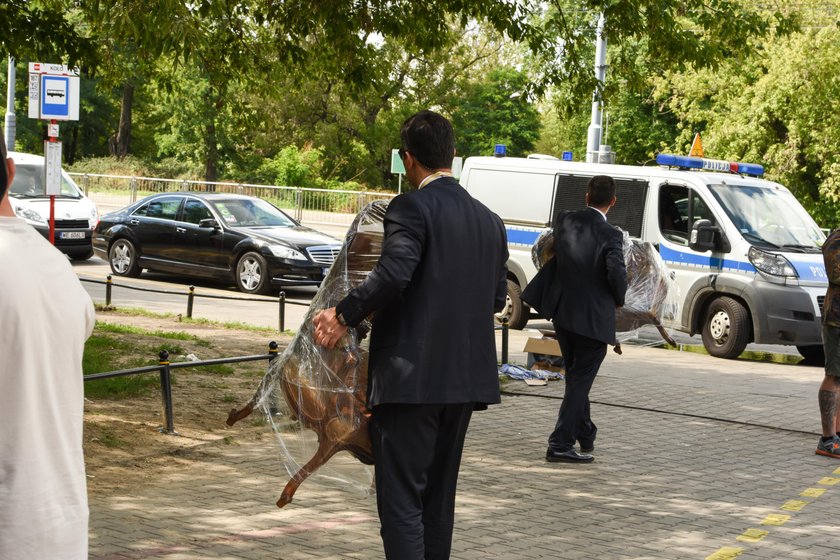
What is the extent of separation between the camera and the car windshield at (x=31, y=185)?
22.6 m

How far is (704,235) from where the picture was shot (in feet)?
47.6

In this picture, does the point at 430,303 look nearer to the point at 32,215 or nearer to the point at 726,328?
the point at 726,328

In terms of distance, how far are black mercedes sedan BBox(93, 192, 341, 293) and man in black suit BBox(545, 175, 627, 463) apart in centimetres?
1070

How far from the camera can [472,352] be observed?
4.64 metres

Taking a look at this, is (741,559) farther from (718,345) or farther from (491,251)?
(718,345)

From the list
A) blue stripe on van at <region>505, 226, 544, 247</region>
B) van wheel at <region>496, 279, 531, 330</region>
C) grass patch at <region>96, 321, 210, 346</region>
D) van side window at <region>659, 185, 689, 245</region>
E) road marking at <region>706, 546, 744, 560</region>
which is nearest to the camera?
road marking at <region>706, 546, 744, 560</region>

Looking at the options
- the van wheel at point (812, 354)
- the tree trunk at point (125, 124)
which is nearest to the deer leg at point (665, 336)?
the van wheel at point (812, 354)

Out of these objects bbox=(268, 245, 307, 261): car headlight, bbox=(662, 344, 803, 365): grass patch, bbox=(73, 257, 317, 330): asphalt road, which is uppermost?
bbox=(268, 245, 307, 261): car headlight

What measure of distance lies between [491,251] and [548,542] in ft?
6.74

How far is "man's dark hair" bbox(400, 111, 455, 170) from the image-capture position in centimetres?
467

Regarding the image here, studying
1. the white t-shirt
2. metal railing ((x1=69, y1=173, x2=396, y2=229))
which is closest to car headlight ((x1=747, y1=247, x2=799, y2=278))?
the white t-shirt

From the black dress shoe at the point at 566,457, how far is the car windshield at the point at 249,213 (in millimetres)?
12317

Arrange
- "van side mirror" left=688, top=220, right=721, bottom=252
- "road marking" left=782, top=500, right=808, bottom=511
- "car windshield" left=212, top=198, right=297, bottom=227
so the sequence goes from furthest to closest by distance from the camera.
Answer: "car windshield" left=212, top=198, right=297, bottom=227 < "van side mirror" left=688, top=220, right=721, bottom=252 < "road marking" left=782, top=500, right=808, bottom=511

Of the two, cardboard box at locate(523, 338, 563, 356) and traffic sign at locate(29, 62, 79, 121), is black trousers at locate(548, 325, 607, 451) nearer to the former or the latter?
cardboard box at locate(523, 338, 563, 356)
